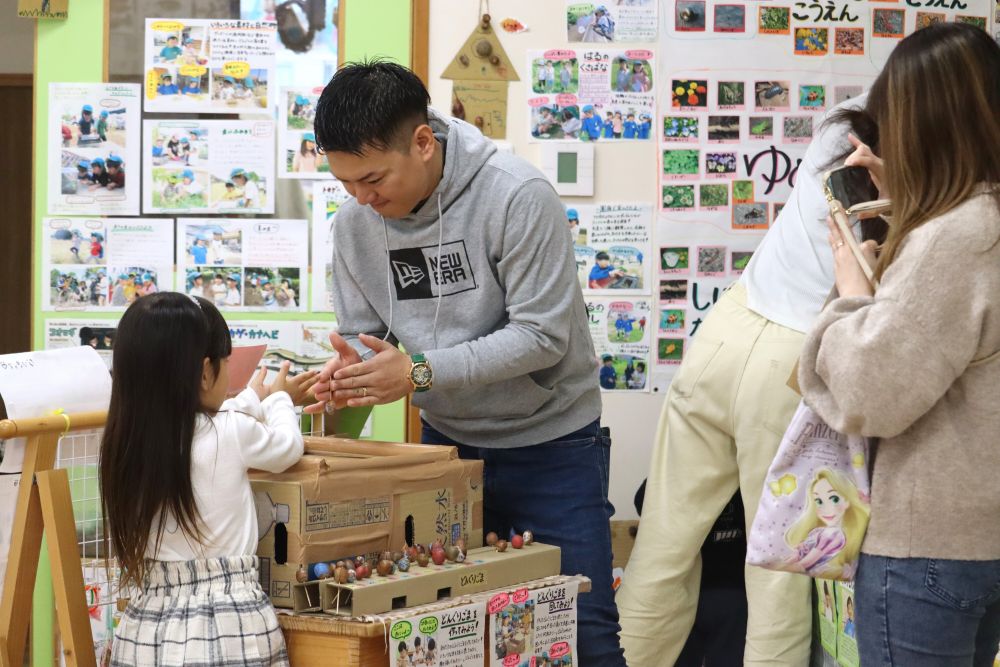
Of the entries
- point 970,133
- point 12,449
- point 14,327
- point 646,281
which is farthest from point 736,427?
point 14,327

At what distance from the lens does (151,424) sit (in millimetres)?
1637

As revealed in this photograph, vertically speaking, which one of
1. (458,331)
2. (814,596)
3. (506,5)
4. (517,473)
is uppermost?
(506,5)

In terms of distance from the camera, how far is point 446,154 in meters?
1.98

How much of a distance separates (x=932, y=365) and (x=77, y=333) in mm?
2385

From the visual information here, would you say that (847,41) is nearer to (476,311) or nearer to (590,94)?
(590,94)

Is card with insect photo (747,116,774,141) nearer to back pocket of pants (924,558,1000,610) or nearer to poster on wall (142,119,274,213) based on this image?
poster on wall (142,119,274,213)

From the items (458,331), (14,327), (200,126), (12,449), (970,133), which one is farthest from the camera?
(14,327)

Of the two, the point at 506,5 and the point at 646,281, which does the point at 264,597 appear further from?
the point at 506,5

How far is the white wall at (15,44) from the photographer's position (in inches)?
190

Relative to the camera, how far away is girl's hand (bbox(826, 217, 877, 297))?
1459mm

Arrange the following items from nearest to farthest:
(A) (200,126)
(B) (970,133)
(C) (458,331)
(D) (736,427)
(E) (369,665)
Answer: (B) (970,133), (E) (369,665), (C) (458,331), (D) (736,427), (A) (200,126)

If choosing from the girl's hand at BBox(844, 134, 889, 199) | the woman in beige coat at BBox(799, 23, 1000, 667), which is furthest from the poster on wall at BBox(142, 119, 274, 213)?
the woman in beige coat at BBox(799, 23, 1000, 667)

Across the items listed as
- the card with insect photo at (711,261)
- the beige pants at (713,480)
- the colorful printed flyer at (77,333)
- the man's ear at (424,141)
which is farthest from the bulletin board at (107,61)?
the man's ear at (424,141)

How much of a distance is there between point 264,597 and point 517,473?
0.56m
